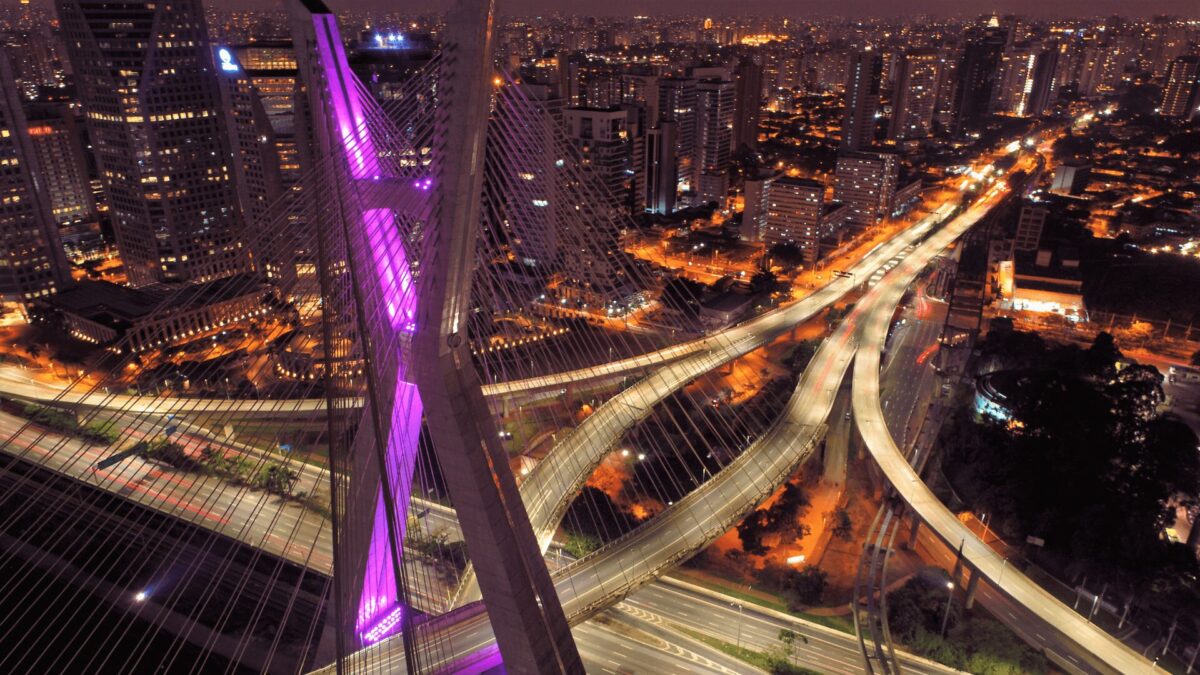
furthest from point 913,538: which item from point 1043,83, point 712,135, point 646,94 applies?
point 1043,83

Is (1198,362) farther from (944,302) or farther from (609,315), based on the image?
(609,315)

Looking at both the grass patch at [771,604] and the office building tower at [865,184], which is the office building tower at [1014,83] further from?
the grass patch at [771,604]

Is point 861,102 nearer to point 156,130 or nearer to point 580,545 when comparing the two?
point 156,130

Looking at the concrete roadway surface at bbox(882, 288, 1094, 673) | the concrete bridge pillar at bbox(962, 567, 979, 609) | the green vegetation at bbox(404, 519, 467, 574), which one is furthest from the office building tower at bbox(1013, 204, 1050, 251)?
the green vegetation at bbox(404, 519, 467, 574)

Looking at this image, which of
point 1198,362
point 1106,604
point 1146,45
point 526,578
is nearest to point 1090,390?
point 1106,604

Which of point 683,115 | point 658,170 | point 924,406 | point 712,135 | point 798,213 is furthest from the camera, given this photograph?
point 712,135

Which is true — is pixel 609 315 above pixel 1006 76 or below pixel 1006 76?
below

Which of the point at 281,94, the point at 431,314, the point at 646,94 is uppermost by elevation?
the point at 281,94
